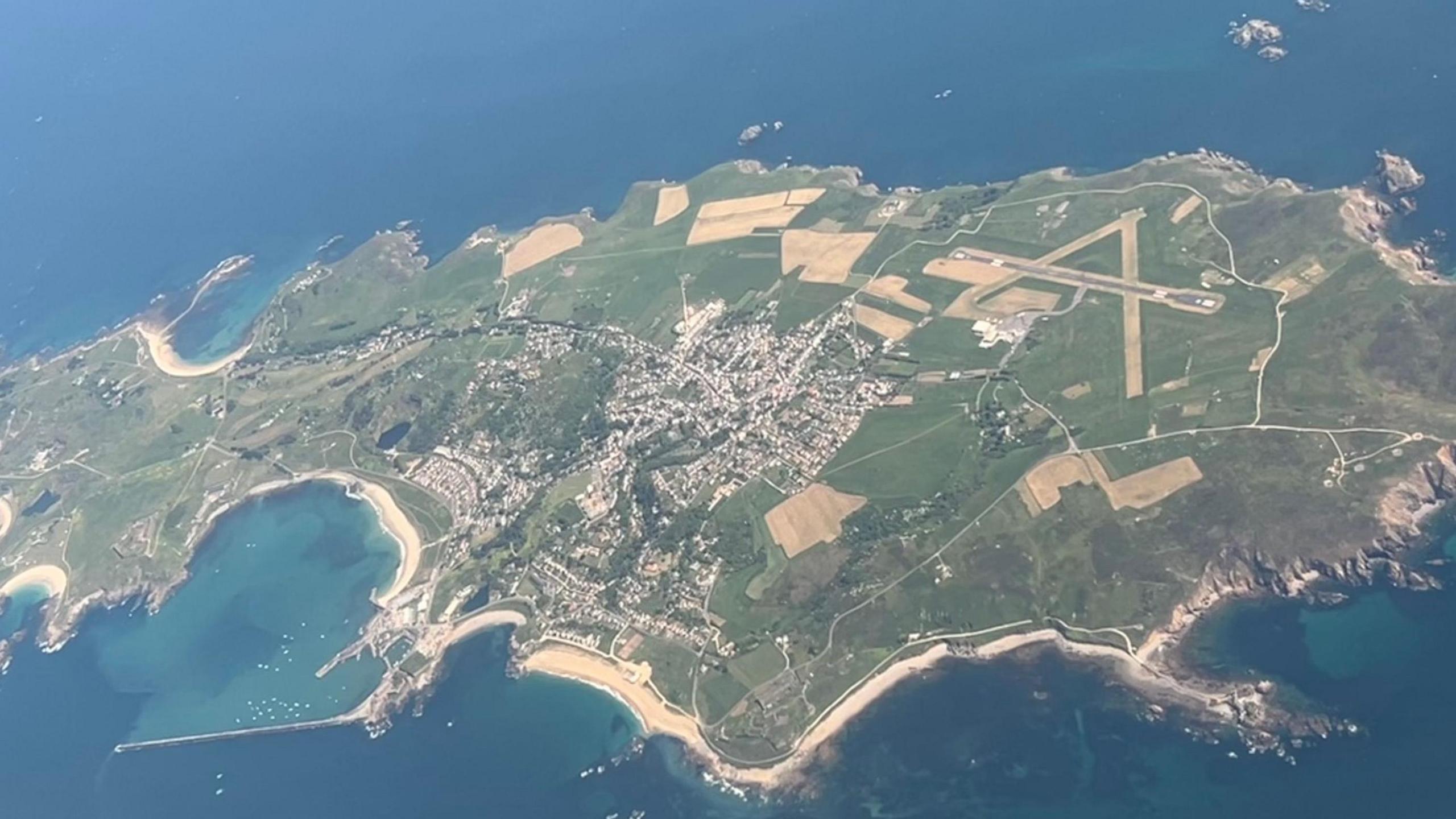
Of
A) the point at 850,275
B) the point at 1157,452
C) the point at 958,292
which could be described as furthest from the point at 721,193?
the point at 1157,452

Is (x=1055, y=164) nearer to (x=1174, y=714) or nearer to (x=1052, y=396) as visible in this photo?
(x=1052, y=396)

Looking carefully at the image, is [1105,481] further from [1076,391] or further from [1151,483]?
[1076,391]

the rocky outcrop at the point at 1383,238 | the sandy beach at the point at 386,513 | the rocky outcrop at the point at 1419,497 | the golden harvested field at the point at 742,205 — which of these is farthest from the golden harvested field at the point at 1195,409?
the sandy beach at the point at 386,513

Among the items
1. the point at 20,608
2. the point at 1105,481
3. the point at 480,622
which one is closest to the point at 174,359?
the point at 20,608

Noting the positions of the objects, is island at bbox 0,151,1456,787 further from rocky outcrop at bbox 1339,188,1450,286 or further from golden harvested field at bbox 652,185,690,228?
rocky outcrop at bbox 1339,188,1450,286

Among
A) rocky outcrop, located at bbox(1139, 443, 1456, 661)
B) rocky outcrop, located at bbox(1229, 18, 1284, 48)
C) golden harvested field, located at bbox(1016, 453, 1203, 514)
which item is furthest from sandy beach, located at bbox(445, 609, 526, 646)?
rocky outcrop, located at bbox(1229, 18, 1284, 48)
